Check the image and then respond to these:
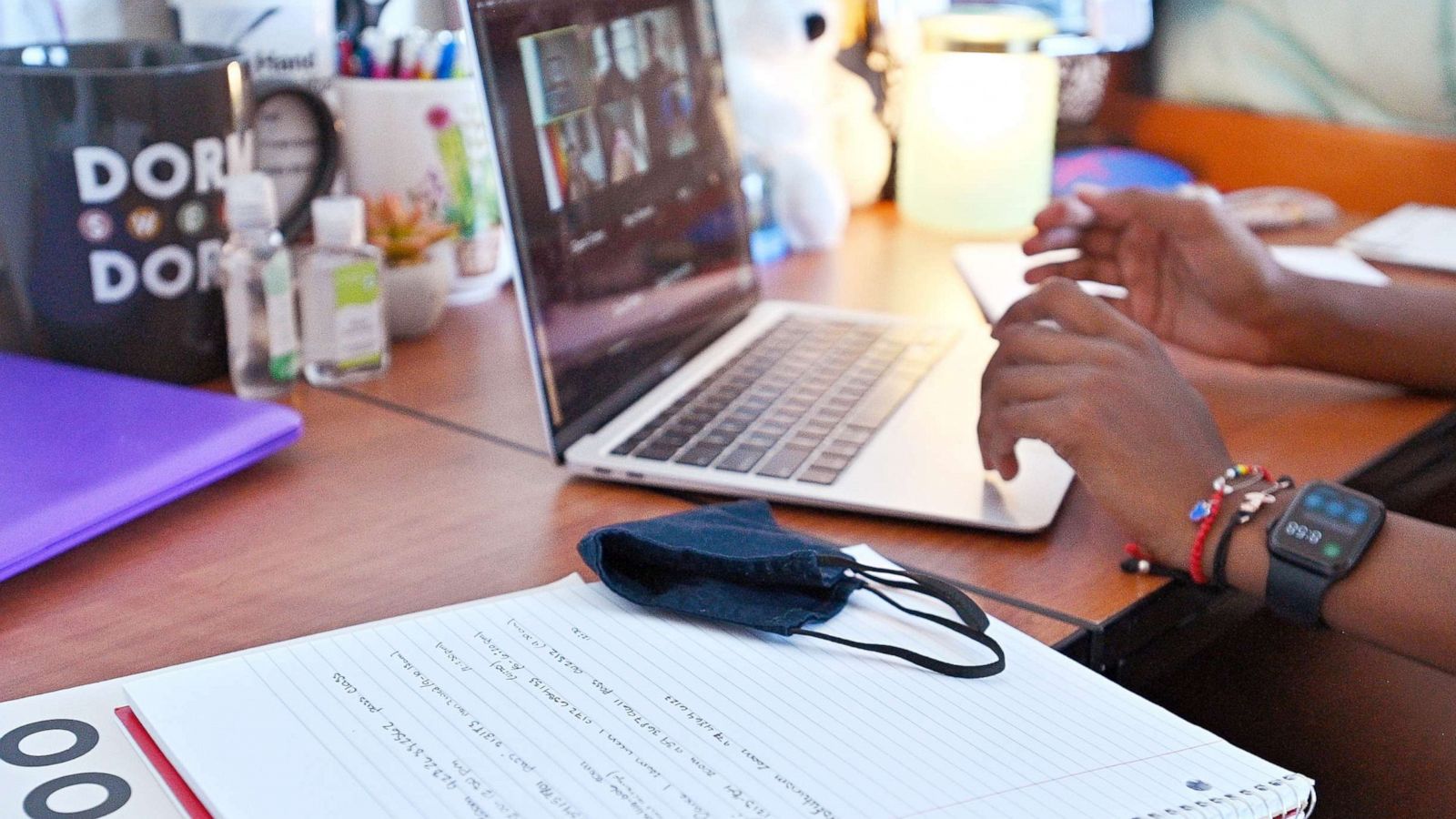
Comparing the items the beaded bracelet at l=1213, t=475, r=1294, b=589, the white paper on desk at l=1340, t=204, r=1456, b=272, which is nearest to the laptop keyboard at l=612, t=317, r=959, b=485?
the beaded bracelet at l=1213, t=475, r=1294, b=589

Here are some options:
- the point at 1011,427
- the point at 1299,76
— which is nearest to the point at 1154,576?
the point at 1011,427

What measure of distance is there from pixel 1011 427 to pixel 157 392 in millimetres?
519

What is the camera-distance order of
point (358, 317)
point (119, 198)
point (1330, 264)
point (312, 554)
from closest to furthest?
point (312, 554), point (119, 198), point (358, 317), point (1330, 264)

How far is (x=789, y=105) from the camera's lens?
1.39 meters

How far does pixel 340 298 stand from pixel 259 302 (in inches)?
2.2

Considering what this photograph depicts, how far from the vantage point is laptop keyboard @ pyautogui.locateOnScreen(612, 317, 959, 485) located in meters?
0.83

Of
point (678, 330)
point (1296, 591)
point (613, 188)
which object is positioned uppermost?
point (613, 188)

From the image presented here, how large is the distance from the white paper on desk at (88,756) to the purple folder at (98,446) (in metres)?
0.14

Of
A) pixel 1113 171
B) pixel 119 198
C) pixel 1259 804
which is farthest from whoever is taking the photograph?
pixel 1113 171

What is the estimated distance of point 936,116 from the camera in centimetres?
153

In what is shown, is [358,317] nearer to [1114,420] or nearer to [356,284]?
[356,284]

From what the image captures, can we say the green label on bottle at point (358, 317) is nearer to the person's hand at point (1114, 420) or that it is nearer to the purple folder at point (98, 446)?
the purple folder at point (98, 446)

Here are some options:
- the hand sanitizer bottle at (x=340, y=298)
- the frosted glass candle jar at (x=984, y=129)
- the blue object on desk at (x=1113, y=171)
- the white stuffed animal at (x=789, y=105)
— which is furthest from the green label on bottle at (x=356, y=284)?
the blue object on desk at (x=1113, y=171)

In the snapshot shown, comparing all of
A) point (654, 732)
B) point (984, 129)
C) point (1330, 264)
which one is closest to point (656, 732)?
point (654, 732)
